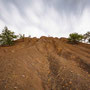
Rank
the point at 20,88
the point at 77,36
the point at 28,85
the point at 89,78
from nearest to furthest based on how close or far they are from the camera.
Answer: the point at 20,88, the point at 28,85, the point at 89,78, the point at 77,36

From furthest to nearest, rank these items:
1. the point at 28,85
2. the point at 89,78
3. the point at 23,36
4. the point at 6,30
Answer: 1. the point at 23,36
2. the point at 6,30
3. the point at 89,78
4. the point at 28,85

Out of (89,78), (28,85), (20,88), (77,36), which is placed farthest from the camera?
(77,36)

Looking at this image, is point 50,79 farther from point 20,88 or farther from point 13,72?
point 13,72

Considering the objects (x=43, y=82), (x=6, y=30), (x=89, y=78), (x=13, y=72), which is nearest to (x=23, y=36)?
(x=6, y=30)

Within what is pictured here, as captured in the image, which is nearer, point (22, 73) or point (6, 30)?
point (22, 73)

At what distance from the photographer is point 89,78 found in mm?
3027

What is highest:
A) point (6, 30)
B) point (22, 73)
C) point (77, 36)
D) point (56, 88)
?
point (6, 30)

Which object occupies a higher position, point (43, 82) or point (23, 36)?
point (23, 36)

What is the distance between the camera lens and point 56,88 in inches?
109

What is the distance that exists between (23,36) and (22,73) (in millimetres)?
12007

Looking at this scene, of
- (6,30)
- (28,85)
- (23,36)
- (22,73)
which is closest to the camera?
(28,85)

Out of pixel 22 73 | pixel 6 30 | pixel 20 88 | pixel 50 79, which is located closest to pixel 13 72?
pixel 22 73

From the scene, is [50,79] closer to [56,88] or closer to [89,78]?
[56,88]

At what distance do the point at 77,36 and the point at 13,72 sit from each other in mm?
11107
